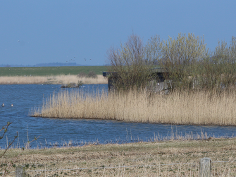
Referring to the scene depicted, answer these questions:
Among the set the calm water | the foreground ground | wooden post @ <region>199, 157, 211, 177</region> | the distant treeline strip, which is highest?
the distant treeline strip

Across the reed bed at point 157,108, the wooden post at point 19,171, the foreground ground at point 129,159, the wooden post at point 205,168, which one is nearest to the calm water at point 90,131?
the reed bed at point 157,108

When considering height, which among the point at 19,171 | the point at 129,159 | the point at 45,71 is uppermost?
the point at 45,71

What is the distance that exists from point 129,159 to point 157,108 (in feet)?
32.5

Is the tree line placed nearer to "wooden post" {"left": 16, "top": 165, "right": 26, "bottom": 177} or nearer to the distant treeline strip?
"wooden post" {"left": 16, "top": 165, "right": 26, "bottom": 177}

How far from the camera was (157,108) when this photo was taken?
1998cm

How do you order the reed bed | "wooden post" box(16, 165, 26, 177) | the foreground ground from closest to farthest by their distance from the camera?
"wooden post" box(16, 165, 26, 177) → the foreground ground → the reed bed

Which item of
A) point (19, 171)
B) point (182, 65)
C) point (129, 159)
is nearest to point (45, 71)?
point (182, 65)

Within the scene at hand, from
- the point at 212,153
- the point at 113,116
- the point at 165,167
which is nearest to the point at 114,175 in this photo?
the point at 165,167

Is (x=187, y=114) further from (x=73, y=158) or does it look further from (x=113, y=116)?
(x=73, y=158)

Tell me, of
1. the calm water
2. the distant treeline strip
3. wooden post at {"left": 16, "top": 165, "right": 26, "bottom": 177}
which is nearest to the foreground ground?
the calm water

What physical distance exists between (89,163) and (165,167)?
Result: 2076mm

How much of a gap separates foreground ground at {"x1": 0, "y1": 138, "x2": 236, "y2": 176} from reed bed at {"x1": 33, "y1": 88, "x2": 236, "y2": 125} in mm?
5382

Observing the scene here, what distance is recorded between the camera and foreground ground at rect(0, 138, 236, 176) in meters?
8.52

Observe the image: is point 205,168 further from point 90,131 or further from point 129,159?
point 90,131
